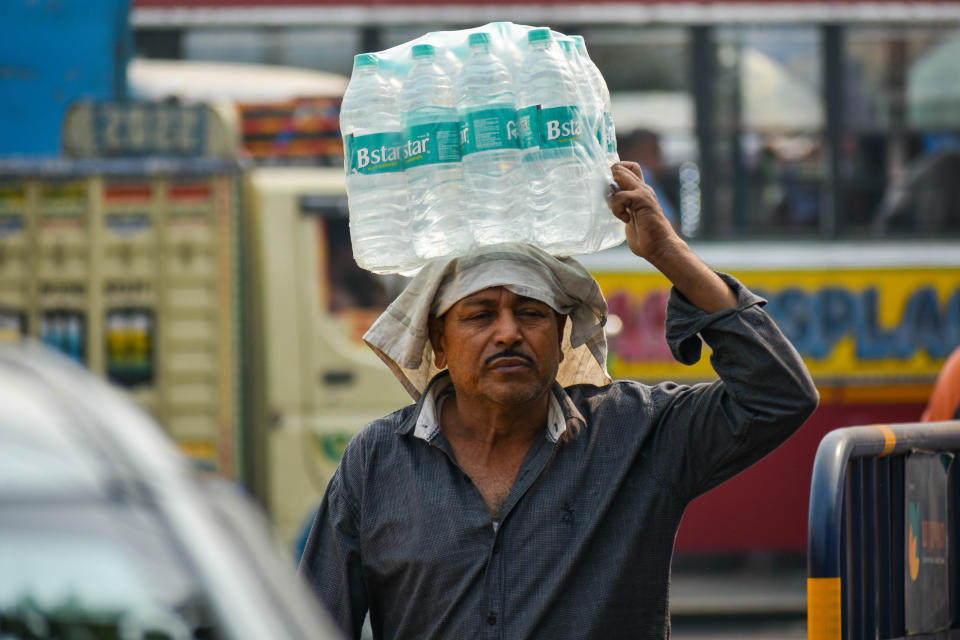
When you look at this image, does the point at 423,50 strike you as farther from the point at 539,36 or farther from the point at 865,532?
the point at 865,532

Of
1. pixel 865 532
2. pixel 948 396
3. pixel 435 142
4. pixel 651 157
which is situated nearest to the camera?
pixel 435 142

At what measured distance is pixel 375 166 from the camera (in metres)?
2.76

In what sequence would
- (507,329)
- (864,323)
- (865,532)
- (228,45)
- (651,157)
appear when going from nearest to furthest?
(507,329) < (865,532) < (864,323) < (651,157) < (228,45)

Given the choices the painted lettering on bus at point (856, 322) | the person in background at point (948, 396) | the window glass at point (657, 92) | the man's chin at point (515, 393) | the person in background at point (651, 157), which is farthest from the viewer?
the window glass at point (657, 92)

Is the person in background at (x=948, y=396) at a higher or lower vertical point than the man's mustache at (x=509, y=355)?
lower

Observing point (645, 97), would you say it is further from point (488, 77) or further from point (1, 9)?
point (488, 77)

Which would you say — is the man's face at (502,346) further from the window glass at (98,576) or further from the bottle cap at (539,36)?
the window glass at (98,576)

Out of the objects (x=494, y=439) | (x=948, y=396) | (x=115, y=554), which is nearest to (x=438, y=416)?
(x=494, y=439)

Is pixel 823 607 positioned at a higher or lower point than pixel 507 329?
lower

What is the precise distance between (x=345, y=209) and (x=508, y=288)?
4.36 m

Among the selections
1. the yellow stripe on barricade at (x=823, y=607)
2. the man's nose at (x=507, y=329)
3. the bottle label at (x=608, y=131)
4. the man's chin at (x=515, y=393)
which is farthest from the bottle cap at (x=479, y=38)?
the yellow stripe on barricade at (x=823, y=607)

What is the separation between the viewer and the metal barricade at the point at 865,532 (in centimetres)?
267

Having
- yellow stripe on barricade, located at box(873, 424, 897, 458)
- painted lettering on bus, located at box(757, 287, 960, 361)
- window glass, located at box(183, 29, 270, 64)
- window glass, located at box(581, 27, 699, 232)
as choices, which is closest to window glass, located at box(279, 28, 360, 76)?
window glass, located at box(183, 29, 270, 64)

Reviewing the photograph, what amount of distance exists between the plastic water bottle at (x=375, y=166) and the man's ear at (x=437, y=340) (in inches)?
6.1
